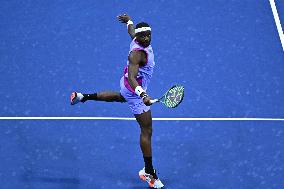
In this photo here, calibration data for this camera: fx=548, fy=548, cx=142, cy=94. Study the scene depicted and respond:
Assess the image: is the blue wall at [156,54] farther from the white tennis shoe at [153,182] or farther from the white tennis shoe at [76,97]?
the white tennis shoe at [153,182]

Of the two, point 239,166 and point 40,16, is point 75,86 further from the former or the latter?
point 239,166

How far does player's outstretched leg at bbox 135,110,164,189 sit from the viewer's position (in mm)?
6789

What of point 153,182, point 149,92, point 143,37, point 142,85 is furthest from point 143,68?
point 149,92

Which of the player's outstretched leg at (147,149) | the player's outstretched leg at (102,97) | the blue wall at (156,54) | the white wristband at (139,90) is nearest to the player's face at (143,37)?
the white wristband at (139,90)

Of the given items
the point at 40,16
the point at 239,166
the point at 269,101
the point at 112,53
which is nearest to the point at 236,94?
Result: the point at 269,101

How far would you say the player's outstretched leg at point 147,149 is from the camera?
267 inches

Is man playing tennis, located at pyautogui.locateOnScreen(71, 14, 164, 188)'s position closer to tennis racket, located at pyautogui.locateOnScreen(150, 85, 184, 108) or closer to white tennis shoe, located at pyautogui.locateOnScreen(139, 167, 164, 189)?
white tennis shoe, located at pyautogui.locateOnScreen(139, 167, 164, 189)

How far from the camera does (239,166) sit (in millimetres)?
7328

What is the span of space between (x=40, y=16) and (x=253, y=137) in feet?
16.5

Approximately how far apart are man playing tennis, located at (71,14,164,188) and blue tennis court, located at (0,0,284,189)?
32cm

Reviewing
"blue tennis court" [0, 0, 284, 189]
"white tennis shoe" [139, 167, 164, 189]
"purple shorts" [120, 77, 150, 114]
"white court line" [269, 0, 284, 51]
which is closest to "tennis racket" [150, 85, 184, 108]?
"purple shorts" [120, 77, 150, 114]

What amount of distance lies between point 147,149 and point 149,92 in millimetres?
2052

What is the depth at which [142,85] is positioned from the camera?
268 inches

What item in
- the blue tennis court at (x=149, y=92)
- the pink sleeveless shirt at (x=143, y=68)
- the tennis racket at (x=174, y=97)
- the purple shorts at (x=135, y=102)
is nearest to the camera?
the tennis racket at (x=174, y=97)
